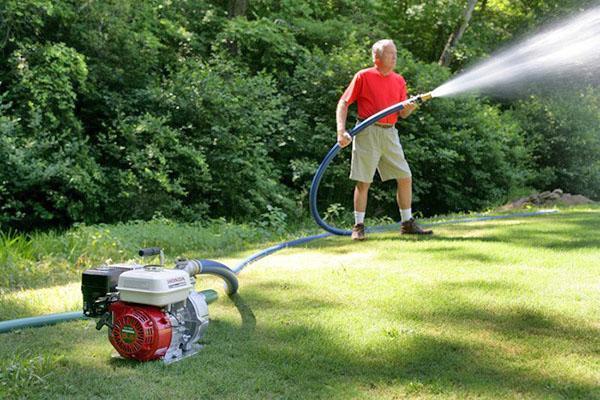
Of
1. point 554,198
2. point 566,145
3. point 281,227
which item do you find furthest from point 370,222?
point 566,145

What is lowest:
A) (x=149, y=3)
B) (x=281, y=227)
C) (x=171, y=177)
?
(x=281, y=227)

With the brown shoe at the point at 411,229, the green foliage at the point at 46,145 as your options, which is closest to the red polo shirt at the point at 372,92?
the brown shoe at the point at 411,229

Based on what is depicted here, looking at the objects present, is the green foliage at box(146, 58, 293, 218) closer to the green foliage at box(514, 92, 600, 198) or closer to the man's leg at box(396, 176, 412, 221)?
the man's leg at box(396, 176, 412, 221)

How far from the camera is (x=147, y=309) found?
278 centimetres

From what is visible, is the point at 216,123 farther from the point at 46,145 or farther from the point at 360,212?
the point at 360,212

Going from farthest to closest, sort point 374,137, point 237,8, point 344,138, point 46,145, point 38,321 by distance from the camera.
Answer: point 237,8, point 46,145, point 374,137, point 344,138, point 38,321

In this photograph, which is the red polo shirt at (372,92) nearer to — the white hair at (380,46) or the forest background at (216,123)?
the white hair at (380,46)

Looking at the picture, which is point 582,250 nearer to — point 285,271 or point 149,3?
point 285,271

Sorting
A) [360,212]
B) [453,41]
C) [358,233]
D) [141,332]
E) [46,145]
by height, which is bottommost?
[141,332]

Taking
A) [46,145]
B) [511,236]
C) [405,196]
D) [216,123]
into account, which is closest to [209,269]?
[405,196]

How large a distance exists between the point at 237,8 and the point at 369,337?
9.62 metres

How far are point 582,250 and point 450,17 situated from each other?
1099 cm

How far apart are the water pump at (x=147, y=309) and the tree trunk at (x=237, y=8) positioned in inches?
364

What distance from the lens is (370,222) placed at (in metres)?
8.39
